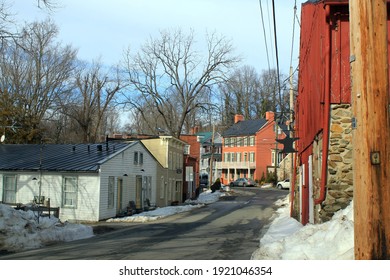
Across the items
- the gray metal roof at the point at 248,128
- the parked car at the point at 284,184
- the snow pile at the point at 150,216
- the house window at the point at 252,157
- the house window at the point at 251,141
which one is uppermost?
the gray metal roof at the point at 248,128

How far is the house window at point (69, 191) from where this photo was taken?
2452cm

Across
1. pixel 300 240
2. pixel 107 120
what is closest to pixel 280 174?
pixel 107 120

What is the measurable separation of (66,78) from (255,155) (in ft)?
116

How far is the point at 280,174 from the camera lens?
68.1 meters

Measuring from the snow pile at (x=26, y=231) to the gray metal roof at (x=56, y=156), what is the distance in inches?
345

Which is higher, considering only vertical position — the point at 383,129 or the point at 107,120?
the point at 107,120

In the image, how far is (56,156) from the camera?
27.3m

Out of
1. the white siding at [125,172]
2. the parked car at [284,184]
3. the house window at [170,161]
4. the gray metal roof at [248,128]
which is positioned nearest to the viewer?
the white siding at [125,172]

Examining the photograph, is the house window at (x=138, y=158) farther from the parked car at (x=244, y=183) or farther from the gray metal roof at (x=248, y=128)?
the gray metal roof at (x=248, y=128)

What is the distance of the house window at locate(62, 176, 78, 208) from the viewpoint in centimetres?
2452

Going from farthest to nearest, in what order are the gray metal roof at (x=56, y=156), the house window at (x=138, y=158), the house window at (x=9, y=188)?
the house window at (x=138, y=158) → the house window at (x=9, y=188) → the gray metal roof at (x=56, y=156)

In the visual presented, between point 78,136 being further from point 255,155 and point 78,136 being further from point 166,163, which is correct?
point 255,155

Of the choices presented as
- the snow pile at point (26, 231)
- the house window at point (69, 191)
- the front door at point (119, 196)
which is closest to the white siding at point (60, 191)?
the house window at point (69, 191)
